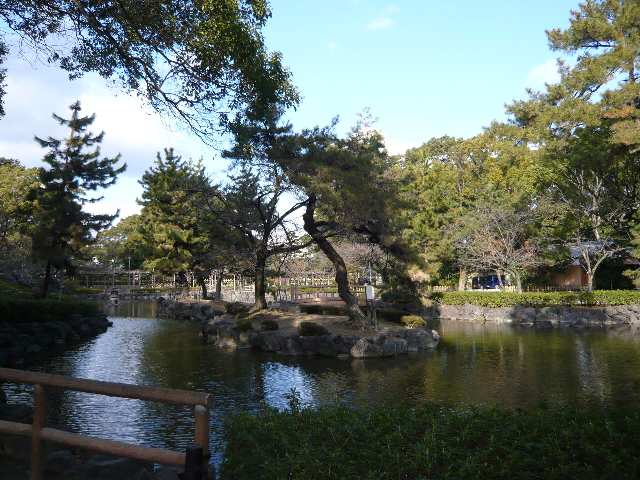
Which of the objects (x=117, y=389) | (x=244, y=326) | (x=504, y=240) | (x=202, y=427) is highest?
(x=504, y=240)

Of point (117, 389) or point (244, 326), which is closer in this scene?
point (117, 389)

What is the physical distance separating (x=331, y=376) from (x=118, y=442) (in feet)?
32.4

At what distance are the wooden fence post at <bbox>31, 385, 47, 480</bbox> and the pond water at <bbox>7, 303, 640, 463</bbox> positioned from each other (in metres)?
2.65

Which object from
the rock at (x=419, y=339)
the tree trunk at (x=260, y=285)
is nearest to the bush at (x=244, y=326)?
the tree trunk at (x=260, y=285)

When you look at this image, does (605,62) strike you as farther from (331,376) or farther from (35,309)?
(35,309)

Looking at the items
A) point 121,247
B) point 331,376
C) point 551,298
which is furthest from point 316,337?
point 121,247

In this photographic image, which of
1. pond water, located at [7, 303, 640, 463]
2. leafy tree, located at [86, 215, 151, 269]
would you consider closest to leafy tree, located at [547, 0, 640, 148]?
pond water, located at [7, 303, 640, 463]

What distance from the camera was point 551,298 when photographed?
27.4 meters

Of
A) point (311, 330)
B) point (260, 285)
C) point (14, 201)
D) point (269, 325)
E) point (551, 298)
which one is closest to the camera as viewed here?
point (311, 330)

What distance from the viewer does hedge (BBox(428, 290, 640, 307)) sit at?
26094 millimetres

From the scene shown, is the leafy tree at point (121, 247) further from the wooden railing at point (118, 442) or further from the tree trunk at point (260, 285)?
the wooden railing at point (118, 442)

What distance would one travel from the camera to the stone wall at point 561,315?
81.9ft

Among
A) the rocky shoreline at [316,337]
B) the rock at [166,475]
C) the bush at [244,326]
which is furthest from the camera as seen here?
the bush at [244,326]

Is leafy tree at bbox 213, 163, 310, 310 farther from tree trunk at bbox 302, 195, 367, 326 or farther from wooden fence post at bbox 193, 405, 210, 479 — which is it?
wooden fence post at bbox 193, 405, 210, 479
